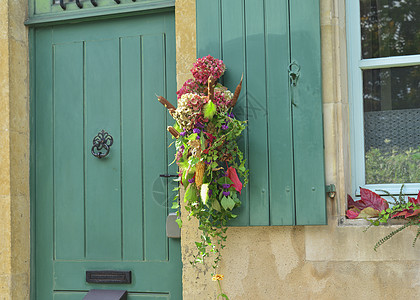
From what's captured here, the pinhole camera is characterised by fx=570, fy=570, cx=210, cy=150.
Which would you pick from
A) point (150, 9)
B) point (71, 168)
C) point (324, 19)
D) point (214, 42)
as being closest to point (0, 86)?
point (71, 168)

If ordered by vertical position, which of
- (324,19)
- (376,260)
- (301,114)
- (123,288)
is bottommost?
(123,288)

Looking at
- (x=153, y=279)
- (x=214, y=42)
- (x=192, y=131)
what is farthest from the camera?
(x=153, y=279)

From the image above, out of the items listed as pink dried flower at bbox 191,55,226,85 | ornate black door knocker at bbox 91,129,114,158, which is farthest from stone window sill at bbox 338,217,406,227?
ornate black door knocker at bbox 91,129,114,158

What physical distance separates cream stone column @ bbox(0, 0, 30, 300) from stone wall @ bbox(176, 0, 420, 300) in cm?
109

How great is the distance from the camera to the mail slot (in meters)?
3.36

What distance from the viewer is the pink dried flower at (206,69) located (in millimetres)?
2936

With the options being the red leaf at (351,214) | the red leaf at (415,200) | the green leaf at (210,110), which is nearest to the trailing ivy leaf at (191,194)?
the green leaf at (210,110)

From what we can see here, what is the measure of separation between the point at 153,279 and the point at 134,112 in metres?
1.01

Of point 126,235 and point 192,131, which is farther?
point 126,235

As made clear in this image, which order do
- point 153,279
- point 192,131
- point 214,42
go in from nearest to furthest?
point 192,131 → point 214,42 → point 153,279

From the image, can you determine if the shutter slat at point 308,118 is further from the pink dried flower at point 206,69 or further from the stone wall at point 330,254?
the pink dried flower at point 206,69

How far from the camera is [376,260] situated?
2.87 meters

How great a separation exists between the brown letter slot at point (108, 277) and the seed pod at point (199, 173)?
0.90 m

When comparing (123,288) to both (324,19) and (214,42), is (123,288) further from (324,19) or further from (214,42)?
(324,19)
